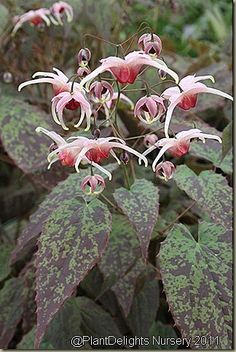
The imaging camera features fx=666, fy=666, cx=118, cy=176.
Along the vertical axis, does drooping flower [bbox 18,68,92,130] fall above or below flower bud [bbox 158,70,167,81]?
below

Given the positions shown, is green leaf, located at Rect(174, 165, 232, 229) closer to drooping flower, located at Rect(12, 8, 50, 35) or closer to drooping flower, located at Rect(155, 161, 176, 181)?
drooping flower, located at Rect(155, 161, 176, 181)

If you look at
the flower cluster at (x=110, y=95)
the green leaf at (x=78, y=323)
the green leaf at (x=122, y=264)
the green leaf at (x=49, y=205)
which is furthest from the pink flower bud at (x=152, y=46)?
the green leaf at (x=78, y=323)

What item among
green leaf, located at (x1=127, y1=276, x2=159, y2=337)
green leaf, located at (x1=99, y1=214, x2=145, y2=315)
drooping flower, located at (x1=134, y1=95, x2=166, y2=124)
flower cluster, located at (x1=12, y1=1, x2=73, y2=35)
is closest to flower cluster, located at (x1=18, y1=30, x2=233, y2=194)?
drooping flower, located at (x1=134, y1=95, x2=166, y2=124)

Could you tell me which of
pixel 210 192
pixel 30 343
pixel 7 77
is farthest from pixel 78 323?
pixel 7 77

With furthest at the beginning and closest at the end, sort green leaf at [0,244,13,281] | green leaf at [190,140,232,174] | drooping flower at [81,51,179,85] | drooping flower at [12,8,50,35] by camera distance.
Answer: drooping flower at [12,8,50,35] < green leaf at [0,244,13,281] < green leaf at [190,140,232,174] < drooping flower at [81,51,179,85]

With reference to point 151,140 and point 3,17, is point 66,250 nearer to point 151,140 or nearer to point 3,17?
point 151,140

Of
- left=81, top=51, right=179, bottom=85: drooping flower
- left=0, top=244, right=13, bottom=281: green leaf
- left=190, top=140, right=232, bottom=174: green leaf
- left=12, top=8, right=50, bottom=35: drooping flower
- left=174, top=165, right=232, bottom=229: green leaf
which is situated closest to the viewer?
left=81, top=51, right=179, bottom=85: drooping flower
